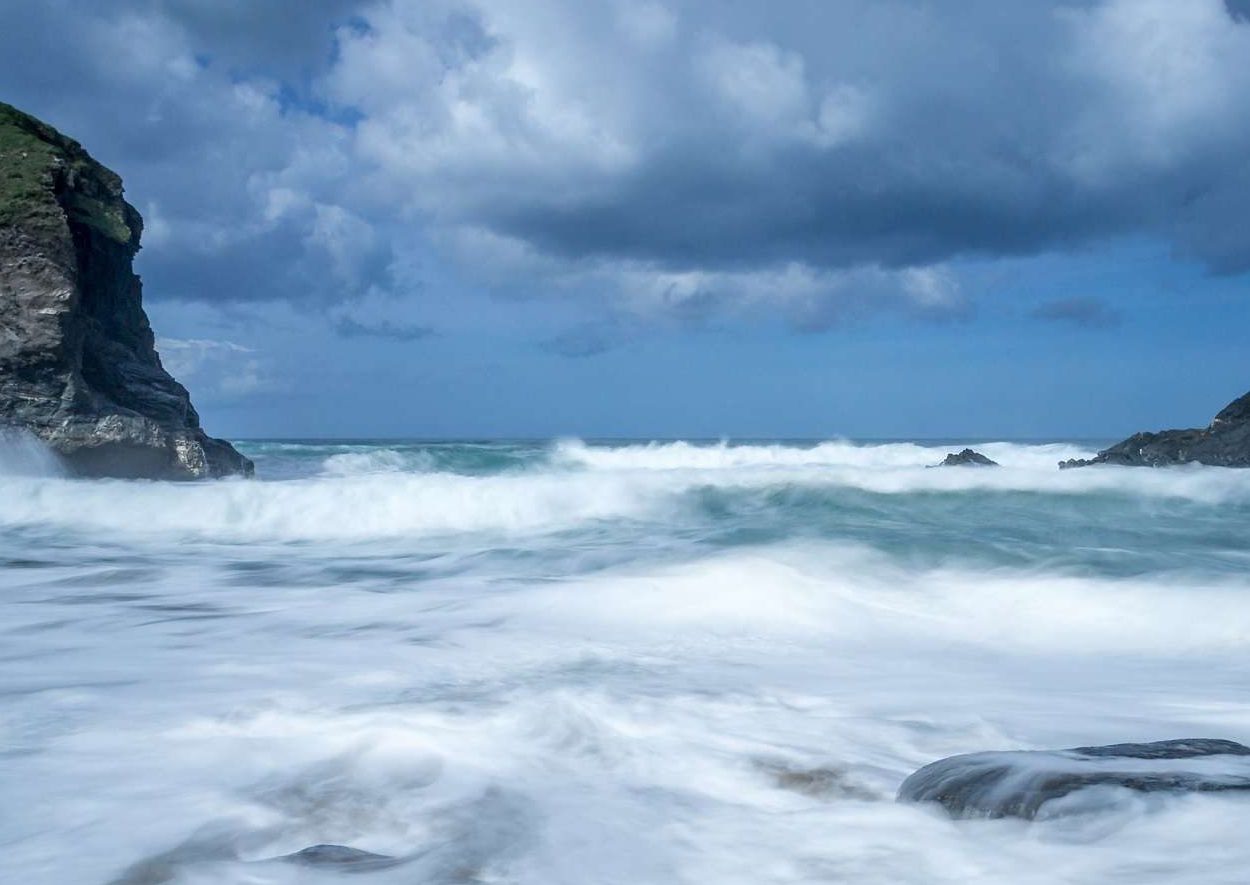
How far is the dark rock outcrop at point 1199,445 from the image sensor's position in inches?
707

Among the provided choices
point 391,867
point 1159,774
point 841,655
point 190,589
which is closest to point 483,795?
point 391,867

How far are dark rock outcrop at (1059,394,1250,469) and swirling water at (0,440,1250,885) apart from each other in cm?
686

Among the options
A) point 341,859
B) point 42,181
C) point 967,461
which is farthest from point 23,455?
point 967,461

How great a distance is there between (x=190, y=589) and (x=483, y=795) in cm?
601

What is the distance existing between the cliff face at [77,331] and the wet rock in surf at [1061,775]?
1653cm

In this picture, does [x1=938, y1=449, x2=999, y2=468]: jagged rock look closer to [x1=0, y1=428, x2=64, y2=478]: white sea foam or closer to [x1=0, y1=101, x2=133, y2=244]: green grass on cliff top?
[x1=0, y1=428, x2=64, y2=478]: white sea foam

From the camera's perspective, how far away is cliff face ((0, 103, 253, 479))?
1577cm

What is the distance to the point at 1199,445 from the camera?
18469mm

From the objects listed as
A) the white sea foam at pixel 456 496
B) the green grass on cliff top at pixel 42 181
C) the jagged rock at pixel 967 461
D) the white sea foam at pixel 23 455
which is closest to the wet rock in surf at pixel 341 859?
the white sea foam at pixel 456 496

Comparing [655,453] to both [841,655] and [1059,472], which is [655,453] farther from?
[841,655]

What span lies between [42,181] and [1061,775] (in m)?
18.9

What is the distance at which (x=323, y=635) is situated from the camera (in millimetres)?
6312

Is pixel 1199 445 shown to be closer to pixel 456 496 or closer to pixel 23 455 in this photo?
pixel 456 496

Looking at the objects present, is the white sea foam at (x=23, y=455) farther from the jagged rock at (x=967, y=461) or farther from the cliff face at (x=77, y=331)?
the jagged rock at (x=967, y=461)
